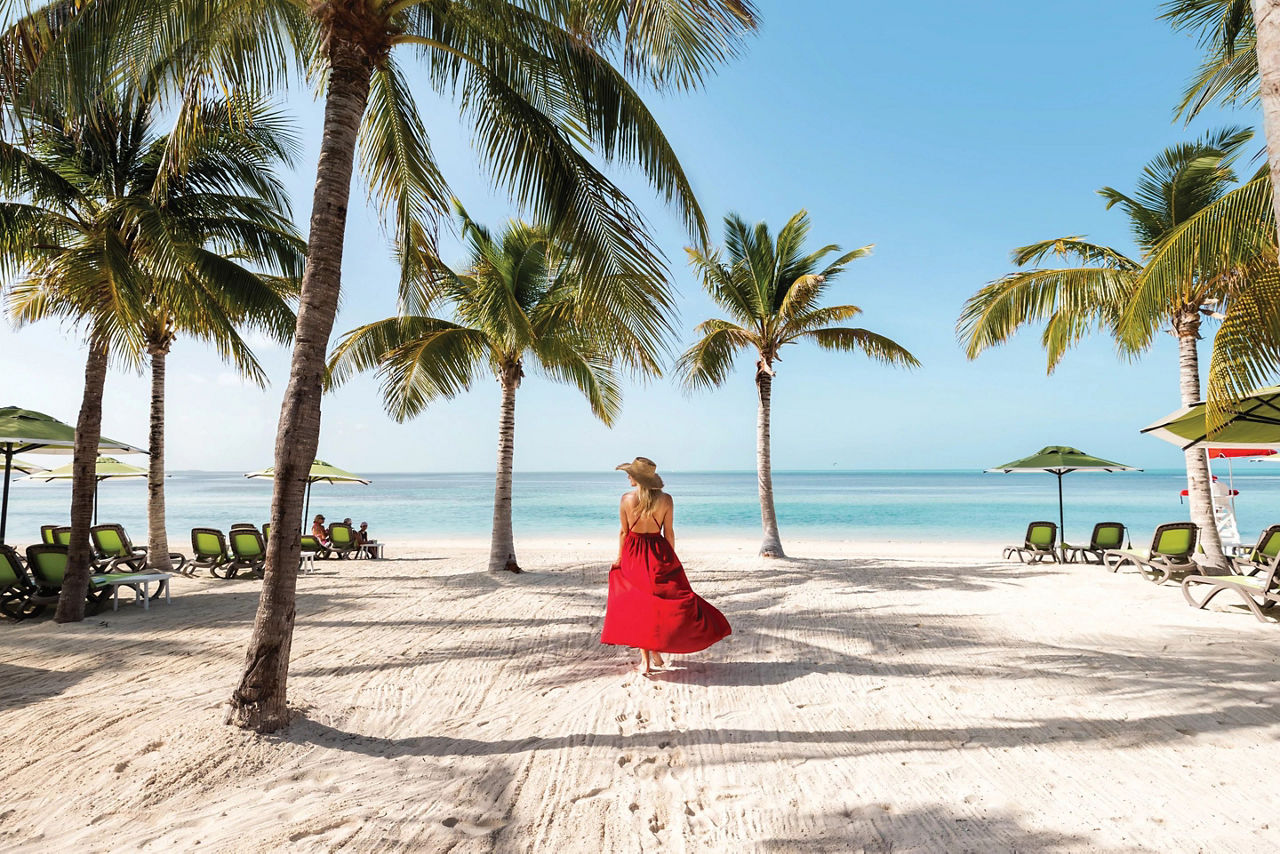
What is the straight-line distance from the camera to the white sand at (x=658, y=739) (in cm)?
285

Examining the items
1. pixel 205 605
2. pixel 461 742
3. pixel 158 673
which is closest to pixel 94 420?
pixel 205 605

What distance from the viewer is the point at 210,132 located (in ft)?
26.6

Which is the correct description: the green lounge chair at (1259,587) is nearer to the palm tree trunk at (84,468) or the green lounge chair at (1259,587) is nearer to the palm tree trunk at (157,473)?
the palm tree trunk at (84,468)

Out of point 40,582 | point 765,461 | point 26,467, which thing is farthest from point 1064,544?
point 26,467

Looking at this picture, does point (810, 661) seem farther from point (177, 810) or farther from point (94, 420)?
point (94, 420)

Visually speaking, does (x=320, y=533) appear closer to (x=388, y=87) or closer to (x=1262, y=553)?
(x=388, y=87)

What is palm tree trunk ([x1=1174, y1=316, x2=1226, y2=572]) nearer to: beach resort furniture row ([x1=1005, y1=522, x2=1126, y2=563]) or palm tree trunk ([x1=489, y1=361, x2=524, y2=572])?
beach resort furniture row ([x1=1005, y1=522, x2=1126, y2=563])

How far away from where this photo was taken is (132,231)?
770 centimetres

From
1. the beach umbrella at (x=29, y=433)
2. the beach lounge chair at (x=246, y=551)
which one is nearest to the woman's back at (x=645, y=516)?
the beach umbrella at (x=29, y=433)

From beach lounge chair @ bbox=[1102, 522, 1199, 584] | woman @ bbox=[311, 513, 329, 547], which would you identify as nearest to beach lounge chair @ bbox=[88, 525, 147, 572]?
woman @ bbox=[311, 513, 329, 547]

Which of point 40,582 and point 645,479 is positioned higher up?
point 645,479

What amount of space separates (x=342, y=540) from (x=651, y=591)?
11.6 m

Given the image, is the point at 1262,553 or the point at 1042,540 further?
the point at 1042,540

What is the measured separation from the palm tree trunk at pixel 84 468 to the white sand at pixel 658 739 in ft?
0.90
